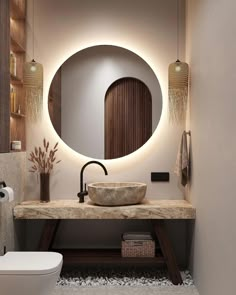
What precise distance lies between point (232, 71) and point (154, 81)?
59.3 inches

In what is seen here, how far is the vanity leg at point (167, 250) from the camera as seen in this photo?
3.06 meters

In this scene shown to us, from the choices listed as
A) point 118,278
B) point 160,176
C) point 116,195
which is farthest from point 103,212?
point 160,176

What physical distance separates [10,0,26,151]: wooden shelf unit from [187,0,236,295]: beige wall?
1.56m

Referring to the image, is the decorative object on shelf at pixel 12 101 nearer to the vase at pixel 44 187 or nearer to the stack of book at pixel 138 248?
the vase at pixel 44 187

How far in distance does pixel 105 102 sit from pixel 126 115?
0.80 feet

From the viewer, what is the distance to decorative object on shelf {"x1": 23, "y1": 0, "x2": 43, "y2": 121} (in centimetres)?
321

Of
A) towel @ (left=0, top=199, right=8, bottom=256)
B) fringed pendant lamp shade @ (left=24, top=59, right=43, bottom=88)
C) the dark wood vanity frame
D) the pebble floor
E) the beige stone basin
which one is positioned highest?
fringed pendant lamp shade @ (left=24, top=59, right=43, bottom=88)

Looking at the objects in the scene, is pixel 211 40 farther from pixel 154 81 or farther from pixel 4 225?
pixel 4 225

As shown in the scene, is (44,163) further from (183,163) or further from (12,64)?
(183,163)

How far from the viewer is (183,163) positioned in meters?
3.17

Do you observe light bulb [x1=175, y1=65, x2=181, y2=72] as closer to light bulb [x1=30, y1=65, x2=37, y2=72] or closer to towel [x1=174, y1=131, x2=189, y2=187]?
towel [x1=174, y1=131, x2=189, y2=187]

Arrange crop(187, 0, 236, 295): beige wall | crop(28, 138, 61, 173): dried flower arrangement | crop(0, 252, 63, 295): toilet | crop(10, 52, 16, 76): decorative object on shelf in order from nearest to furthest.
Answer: crop(187, 0, 236, 295): beige wall
crop(0, 252, 63, 295): toilet
crop(10, 52, 16, 76): decorative object on shelf
crop(28, 138, 61, 173): dried flower arrangement

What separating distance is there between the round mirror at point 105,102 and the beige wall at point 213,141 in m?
0.53

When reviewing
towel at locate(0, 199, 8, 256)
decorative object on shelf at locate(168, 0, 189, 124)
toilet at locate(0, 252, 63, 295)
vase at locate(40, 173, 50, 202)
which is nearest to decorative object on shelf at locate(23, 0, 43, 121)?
vase at locate(40, 173, 50, 202)
